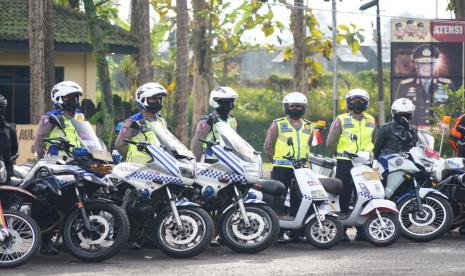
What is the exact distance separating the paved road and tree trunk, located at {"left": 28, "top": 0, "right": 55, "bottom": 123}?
7.22 metres

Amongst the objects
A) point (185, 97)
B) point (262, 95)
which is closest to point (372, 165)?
point (185, 97)

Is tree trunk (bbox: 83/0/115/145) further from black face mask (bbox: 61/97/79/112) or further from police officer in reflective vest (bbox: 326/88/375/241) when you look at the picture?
black face mask (bbox: 61/97/79/112)

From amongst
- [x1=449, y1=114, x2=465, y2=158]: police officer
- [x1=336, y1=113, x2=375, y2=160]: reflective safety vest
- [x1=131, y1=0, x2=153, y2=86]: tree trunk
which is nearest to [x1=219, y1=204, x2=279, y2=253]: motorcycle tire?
[x1=336, y1=113, x2=375, y2=160]: reflective safety vest

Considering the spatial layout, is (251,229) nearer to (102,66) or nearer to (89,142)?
(89,142)

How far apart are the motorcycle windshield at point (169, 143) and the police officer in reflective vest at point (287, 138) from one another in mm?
1676

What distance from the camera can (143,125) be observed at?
520 inches

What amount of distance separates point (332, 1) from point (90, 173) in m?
27.4

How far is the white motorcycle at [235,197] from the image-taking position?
12.8m

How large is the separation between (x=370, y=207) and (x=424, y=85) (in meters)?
23.9

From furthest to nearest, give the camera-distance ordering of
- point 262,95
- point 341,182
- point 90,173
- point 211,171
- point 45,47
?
point 262,95
point 45,47
point 341,182
point 211,171
point 90,173

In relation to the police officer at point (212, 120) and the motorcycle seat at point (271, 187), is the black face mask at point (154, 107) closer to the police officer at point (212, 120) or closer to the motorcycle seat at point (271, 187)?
the police officer at point (212, 120)

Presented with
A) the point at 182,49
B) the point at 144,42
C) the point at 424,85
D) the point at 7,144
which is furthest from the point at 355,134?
the point at 424,85

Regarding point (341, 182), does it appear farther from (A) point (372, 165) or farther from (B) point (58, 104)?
(B) point (58, 104)

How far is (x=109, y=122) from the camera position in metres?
26.9
